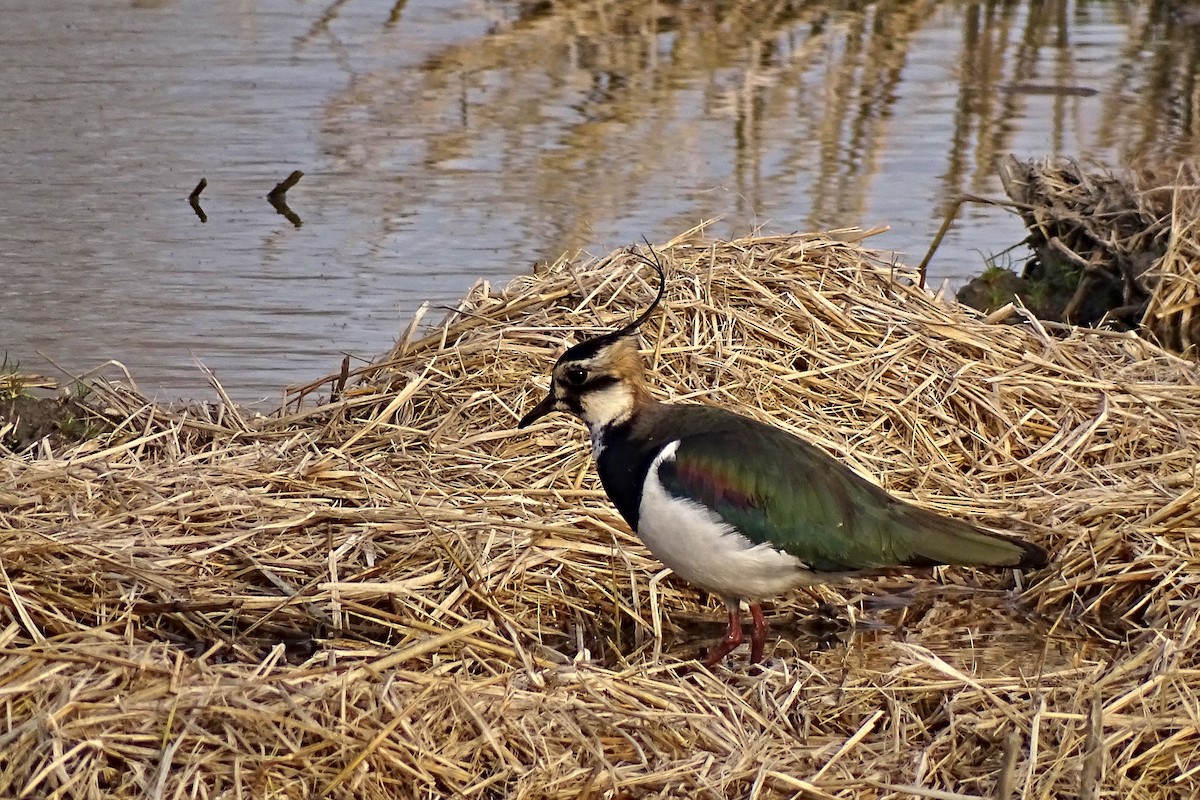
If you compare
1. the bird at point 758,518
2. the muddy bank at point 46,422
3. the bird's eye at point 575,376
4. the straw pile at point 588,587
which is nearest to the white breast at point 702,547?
the bird at point 758,518

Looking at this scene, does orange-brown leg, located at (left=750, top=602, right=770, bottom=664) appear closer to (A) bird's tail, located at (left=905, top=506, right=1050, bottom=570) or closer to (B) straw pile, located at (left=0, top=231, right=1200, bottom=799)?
(B) straw pile, located at (left=0, top=231, right=1200, bottom=799)

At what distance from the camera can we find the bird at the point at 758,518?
4.73 meters

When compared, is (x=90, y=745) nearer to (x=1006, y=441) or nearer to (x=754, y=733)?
(x=754, y=733)

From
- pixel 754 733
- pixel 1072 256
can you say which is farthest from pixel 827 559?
pixel 1072 256

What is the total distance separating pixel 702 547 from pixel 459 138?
7712mm

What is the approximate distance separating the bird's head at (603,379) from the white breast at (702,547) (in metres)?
0.33

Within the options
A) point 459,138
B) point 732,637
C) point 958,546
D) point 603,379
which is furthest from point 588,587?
point 459,138

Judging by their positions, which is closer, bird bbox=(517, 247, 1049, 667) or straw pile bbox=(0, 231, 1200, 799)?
straw pile bbox=(0, 231, 1200, 799)

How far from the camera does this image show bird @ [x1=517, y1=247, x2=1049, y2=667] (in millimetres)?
4727

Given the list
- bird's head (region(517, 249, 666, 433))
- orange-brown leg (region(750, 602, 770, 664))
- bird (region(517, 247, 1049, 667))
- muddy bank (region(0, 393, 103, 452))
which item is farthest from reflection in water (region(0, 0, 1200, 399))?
orange-brown leg (region(750, 602, 770, 664))

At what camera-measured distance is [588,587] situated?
5.15 metres

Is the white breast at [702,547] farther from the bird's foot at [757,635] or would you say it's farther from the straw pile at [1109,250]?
the straw pile at [1109,250]

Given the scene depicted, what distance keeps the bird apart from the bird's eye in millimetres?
232

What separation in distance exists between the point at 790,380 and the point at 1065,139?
659cm
